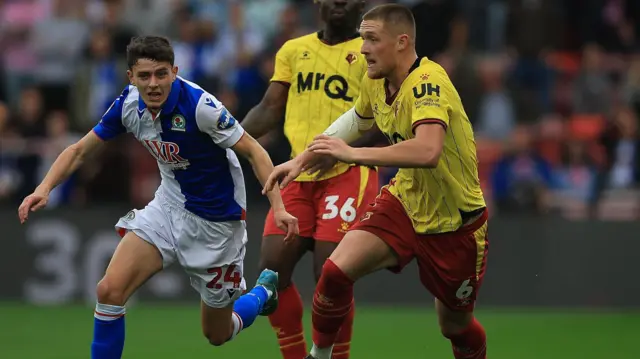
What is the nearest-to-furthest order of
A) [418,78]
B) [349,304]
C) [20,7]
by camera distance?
[418,78], [349,304], [20,7]

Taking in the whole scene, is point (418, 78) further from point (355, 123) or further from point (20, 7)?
point (20, 7)

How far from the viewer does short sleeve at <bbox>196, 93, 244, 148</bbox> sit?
771 cm

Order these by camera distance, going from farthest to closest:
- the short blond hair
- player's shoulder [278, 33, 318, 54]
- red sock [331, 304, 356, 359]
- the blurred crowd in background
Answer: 1. the blurred crowd in background
2. player's shoulder [278, 33, 318, 54]
3. red sock [331, 304, 356, 359]
4. the short blond hair

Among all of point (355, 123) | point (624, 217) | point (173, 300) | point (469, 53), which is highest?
point (355, 123)

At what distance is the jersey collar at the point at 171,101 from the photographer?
7734mm

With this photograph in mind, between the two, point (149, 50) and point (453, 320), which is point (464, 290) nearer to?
point (453, 320)

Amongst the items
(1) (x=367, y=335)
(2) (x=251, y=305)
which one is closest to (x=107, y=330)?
(2) (x=251, y=305)

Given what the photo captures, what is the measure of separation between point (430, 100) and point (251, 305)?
2.27 m

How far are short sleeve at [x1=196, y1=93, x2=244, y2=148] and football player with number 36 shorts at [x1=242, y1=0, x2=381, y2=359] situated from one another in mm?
1201

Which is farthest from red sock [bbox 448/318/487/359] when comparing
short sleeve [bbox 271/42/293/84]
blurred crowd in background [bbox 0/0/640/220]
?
blurred crowd in background [bbox 0/0/640/220]

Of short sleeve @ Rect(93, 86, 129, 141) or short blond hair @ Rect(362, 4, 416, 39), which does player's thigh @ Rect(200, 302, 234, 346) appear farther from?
short blond hair @ Rect(362, 4, 416, 39)

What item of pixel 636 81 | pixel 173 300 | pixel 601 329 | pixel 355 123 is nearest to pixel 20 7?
pixel 173 300

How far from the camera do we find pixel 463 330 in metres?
7.98

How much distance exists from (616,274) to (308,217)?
6.56 metres
